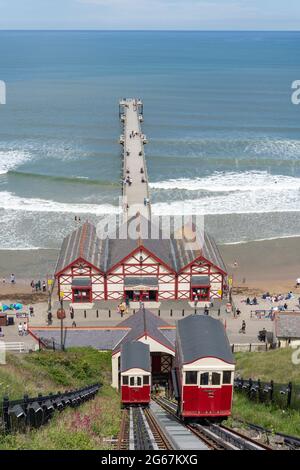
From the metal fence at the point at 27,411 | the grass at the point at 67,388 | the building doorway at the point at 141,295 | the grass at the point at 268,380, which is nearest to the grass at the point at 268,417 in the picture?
the grass at the point at 268,380

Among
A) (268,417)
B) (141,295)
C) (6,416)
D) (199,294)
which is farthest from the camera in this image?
(199,294)

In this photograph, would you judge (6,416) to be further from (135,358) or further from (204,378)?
(135,358)

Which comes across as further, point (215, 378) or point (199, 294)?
point (199, 294)

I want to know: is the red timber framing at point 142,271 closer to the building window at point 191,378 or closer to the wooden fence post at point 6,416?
the building window at point 191,378

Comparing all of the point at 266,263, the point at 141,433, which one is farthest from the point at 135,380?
the point at 266,263

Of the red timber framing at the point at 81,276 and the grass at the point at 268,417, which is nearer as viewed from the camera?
the grass at the point at 268,417

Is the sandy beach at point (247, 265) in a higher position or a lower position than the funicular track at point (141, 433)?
higher
